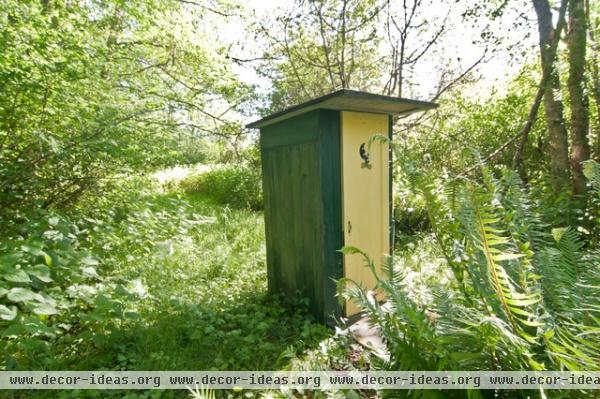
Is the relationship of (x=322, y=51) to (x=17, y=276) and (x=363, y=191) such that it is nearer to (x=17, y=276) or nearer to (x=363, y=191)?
(x=363, y=191)

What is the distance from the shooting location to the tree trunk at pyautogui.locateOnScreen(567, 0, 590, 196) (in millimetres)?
3115

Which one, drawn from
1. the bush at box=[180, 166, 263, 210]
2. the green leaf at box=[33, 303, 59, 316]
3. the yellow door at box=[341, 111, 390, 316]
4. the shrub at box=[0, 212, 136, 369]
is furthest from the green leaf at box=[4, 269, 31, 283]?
the bush at box=[180, 166, 263, 210]

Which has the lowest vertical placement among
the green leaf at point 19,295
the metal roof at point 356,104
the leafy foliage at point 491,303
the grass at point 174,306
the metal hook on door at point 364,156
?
the grass at point 174,306

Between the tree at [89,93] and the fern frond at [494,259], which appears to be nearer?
the fern frond at [494,259]

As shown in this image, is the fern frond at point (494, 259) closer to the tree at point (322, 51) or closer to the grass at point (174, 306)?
the grass at point (174, 306)

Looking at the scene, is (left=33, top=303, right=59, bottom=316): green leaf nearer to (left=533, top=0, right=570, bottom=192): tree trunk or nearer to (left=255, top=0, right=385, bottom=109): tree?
(left=533, top=0, right=570, bottom=192): tree trunk

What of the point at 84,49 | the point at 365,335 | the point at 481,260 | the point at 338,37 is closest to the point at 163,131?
the point at 84,49

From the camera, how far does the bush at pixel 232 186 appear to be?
363 inches

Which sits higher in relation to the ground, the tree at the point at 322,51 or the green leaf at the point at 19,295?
the tree at the point at 322,51

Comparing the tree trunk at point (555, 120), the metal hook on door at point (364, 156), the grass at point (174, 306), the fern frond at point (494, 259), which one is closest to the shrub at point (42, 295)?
the grass at point (174, 306)

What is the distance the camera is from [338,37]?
7172 millimetres

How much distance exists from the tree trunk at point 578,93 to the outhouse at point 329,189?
6.06 feet

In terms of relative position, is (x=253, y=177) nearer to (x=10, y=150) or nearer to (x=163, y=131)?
(x=163, y=131)

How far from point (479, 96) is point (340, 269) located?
216 inches
